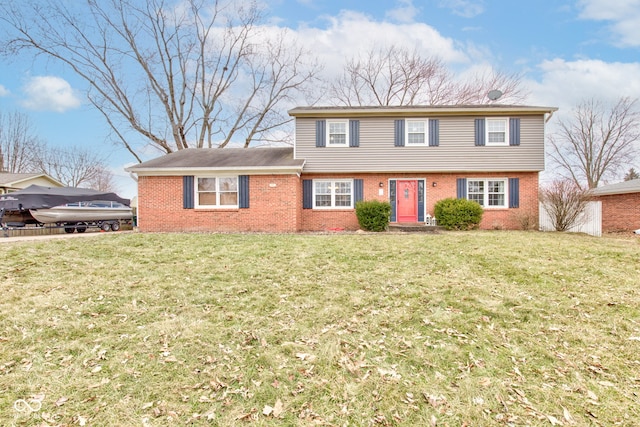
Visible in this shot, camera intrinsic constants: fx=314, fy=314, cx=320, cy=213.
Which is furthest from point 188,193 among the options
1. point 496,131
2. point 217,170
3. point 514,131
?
point 514,131

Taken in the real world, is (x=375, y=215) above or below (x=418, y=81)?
below

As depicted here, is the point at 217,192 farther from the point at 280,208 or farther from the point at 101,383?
the point at 101,383

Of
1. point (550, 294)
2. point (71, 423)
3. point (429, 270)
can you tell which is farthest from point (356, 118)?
point (71, 423)

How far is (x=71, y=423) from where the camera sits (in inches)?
93.8

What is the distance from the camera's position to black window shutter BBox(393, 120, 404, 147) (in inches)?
530

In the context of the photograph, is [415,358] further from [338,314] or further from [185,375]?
[185,375]

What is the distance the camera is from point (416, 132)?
1355cm

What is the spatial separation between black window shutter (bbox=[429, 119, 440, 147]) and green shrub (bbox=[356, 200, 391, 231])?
3631 millimetres

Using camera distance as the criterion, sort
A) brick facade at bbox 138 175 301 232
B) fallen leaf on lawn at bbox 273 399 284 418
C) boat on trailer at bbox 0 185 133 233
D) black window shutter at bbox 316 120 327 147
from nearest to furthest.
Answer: fallen leaf on lawn at bbox 273 399 284 418
brick facade at bbox 138 175 301 232
boat on trailer at bbox 0 185 133 233
black window shutter at bbox 316 120 327 147

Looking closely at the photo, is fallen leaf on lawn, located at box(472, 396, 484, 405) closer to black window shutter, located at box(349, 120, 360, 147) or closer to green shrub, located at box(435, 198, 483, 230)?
green shrub, located at box(435, 198, 483, 230)

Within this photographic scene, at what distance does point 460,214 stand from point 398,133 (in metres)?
4.28

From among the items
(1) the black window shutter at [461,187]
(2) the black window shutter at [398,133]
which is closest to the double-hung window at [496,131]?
(1) the black window shutter at [461,187]

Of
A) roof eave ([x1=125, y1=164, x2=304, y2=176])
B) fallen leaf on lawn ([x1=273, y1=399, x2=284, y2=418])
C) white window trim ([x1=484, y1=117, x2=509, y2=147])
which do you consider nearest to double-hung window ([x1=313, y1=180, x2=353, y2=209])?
roof eave ([x1=125, y1=164, x2=304, y2=176])

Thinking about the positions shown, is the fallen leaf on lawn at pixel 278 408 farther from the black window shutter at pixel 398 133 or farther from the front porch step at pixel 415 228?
the black window shutter at pixel 398 133
